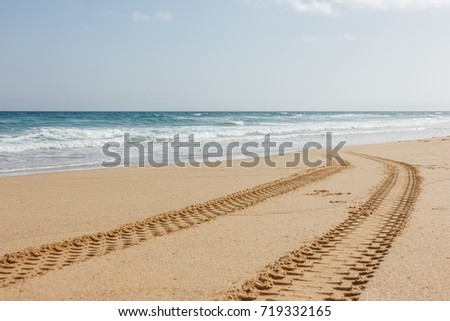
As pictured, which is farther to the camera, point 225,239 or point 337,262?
point 225,239

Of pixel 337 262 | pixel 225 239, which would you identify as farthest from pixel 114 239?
pixel 337 262

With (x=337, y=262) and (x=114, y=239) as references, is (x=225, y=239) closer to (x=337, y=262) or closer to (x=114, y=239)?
(x=114, y=239)

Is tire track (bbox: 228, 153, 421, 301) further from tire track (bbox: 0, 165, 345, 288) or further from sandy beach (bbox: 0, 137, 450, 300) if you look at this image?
tire track (bbox: 0, 165, 345, 288)

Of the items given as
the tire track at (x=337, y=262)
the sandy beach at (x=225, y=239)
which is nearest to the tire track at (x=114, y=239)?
the sandy beach at (x=225, y=239)

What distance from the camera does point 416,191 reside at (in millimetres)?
9141

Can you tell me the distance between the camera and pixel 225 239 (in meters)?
5.91

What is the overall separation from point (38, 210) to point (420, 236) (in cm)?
571

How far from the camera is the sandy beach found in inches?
169

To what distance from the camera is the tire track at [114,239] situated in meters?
4.91

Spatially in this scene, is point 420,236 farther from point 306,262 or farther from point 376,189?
point 376,189

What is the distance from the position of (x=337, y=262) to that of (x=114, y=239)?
276 centimetres

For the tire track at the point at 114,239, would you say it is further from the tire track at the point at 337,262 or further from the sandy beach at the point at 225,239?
the tire track at the point at 337,262

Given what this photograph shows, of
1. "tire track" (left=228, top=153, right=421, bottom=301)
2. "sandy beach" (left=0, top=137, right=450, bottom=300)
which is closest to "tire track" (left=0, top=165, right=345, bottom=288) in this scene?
"sandy beach" (left=0, top=137, right=450, bottom=300)

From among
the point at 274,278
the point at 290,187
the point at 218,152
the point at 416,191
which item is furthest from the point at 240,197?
the point at 218,152
